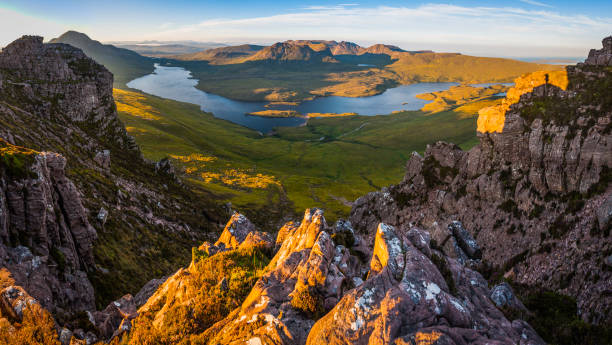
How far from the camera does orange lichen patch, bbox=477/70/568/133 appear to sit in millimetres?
53312

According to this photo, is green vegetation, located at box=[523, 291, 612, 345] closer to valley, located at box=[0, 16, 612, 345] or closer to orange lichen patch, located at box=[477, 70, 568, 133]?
valley, located at box=[0, 16, 612, 345]

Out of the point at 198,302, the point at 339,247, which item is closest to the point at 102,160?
the point at 198,302

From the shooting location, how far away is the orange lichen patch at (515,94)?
175ft

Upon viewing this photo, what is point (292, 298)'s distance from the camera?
1709 cm

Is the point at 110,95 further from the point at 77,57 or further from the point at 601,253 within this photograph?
the point at 601,253

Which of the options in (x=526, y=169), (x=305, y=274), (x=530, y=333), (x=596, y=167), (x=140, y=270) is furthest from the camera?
(x=526, y=169)

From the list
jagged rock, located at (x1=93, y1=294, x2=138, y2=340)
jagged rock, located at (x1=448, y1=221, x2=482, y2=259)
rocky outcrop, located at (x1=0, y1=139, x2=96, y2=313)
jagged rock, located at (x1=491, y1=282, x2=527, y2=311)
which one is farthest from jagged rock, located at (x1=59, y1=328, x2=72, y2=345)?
jagged rock, located at (x1=448, y1=221, x2=482, y2=259)

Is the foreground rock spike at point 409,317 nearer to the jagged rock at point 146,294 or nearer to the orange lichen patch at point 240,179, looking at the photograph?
the jagged rock at point 146,294

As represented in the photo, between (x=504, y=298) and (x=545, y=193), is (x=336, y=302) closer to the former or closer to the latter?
(x=504, y=298)

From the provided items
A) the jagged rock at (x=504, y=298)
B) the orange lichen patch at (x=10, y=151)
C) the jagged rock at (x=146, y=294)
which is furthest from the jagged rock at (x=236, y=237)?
the orange lichen patch at (x=10, y=151)

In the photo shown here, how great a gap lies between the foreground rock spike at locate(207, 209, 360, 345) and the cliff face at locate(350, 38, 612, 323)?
21.9 m

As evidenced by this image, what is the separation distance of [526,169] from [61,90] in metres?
115

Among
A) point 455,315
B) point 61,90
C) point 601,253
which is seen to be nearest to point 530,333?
point 455,315

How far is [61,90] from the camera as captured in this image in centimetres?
9119
